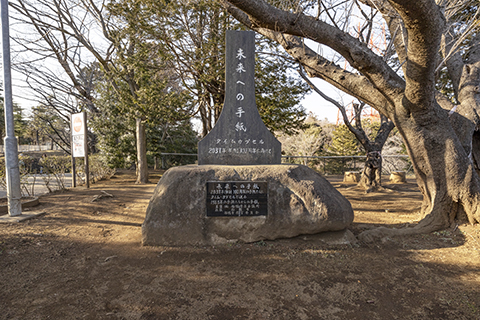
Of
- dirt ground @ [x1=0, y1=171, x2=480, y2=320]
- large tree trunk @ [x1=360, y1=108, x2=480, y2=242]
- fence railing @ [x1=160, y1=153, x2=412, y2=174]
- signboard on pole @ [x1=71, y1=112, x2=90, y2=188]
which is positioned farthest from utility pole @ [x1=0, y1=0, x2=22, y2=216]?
fence railing @ [x1=160, y1=153, x2=412, y2=174]

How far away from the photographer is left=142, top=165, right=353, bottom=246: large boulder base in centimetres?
356

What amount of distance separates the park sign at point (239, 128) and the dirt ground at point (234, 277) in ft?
4.88

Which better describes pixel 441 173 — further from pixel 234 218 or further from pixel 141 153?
pixel 141 153

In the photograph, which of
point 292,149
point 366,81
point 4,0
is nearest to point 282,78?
point 366,81

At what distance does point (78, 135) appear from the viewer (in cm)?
804

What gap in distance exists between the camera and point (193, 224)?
11.8 ft

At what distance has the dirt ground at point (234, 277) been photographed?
2256 mm

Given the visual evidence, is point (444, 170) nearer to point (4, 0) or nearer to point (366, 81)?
point (366, 81)

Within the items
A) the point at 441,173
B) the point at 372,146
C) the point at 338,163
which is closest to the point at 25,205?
the point at 441,173

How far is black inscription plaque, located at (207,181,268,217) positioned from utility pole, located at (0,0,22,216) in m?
3.69

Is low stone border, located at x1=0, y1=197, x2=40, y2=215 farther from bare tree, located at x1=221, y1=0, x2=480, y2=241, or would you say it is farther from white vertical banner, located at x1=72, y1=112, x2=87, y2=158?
bare tree, located at x1=221, y1=0, x2=480, y2=241

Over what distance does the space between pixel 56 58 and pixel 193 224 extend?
1159 cm

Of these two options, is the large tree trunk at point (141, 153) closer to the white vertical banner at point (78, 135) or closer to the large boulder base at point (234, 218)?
the white vertical banner at point (78, 135)

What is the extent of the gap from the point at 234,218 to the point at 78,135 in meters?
6.99
